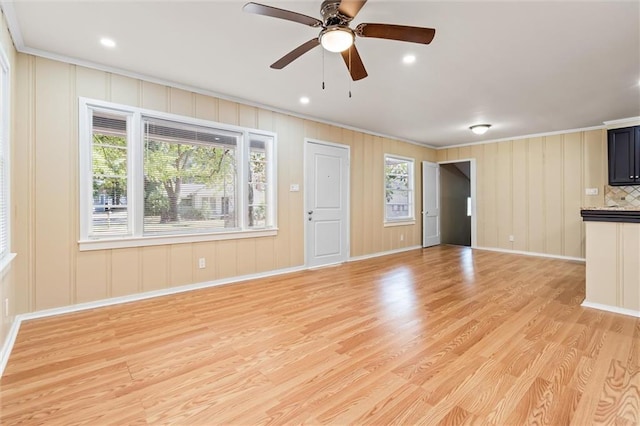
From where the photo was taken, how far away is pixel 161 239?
3.60 m

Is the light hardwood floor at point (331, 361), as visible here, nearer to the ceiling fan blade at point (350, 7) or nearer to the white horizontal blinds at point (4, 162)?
the white horizontal blinds at point (4, 162)

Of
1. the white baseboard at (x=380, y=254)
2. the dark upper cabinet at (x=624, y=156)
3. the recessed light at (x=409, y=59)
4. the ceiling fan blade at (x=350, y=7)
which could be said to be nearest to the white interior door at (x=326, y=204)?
the white baseboard at (x=380, y=254)

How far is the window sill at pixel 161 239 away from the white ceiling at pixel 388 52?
74.0 inches

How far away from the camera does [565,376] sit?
6.33ft

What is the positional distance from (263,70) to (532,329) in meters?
3.69

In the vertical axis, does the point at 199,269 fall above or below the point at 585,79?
below

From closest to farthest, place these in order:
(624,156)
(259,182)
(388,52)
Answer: (388,52)
(259,182)
(624,156)

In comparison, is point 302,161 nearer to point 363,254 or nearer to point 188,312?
point 363,254

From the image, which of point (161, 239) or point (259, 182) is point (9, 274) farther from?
point (259, 182)

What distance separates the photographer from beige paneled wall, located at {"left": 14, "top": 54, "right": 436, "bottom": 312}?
2877 millimetres

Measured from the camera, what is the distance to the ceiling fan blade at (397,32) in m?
2.02

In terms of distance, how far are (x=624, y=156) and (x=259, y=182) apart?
6006mm

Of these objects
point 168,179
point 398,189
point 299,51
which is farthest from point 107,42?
point 398,189

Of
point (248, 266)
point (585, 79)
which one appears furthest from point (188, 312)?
point (585, 79)
